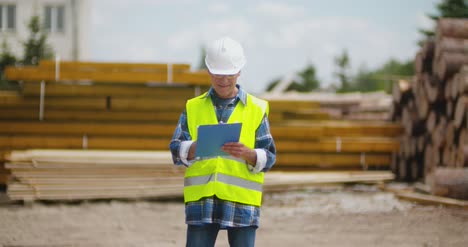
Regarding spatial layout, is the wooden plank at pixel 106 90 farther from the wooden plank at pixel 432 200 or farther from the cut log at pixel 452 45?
the cut log at pixel 452 45

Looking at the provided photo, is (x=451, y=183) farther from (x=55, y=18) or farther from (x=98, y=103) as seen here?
(x=55, y=18)

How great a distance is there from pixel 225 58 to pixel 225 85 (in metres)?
0.15

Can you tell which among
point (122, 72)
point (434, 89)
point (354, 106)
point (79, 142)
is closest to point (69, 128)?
point (79, 142)

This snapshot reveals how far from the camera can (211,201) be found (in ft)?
12.0

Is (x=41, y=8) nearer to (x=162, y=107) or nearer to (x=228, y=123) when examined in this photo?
(x=162, y=107)

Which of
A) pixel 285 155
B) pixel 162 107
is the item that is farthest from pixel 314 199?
pixel 162 107

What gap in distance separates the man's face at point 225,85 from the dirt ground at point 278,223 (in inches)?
126

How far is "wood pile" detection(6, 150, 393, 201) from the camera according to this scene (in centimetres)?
944

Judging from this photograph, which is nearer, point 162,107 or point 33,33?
point 162,107

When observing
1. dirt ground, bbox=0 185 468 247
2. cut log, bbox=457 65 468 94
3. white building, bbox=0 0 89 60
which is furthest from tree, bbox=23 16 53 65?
cut log, bbox=457 65 468 94

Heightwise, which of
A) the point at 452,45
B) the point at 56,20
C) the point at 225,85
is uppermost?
the point at 56,20

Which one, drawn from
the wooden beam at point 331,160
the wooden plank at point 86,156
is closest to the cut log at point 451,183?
the wooden beam at point 331,160

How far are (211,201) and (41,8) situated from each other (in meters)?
32.3

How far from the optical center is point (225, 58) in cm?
360
